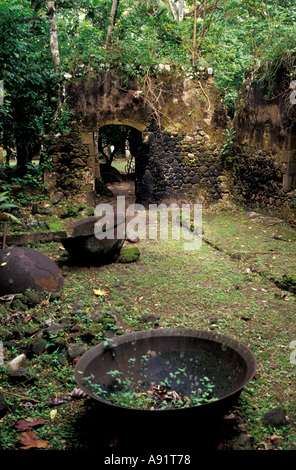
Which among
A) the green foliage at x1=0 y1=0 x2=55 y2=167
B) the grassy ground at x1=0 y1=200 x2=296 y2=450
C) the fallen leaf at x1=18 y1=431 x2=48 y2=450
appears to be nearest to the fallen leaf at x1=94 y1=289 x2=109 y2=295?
the grassy ground at x1=0 y1=200 x2=296 y2=450

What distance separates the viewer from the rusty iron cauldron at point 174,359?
2686mm

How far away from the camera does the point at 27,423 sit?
2.77 meters

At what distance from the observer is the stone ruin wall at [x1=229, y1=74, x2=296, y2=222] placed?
7993mm

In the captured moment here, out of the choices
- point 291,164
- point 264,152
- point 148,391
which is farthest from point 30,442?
point 264,152

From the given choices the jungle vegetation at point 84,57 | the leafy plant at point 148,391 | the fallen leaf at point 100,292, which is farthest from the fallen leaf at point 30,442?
the jungle vegetation at point 84,57

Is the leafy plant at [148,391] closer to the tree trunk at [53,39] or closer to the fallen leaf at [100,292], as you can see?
the fallen leaf at [100,292]

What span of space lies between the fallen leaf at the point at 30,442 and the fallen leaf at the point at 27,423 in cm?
6

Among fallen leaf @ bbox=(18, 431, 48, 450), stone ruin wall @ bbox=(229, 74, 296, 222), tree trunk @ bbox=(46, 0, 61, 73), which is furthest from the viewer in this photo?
tree trunk @ bbox=(46, 0, 61, 73)

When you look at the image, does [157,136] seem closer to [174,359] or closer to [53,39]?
[53,39]

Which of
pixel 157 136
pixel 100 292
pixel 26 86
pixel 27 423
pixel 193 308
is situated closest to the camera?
pixel 27 423

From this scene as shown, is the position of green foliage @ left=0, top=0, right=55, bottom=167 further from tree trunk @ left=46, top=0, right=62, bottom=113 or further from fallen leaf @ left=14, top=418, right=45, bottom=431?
fallen leaf @ left=14, top=418, right=45, bottom=431

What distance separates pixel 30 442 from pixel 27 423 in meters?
0.21

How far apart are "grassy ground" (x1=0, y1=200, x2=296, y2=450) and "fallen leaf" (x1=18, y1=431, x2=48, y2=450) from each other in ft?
0.12

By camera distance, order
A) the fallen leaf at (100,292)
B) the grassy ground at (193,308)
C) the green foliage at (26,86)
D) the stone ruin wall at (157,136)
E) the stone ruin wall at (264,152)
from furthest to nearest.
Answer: the stone ruin wall at (157,136) < the stone ruin wall at (264,152) < the green foliage at (26,86) < the fallen leaf at (100,292) < the grassy ground at (193,308)
